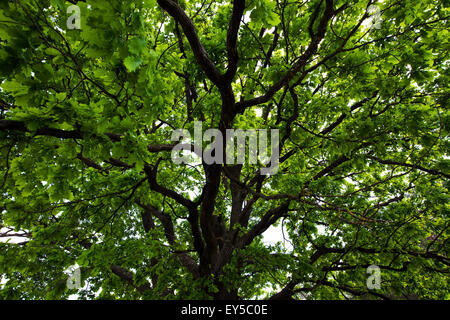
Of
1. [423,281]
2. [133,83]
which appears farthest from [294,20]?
[423,281]

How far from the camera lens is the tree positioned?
1.79 m

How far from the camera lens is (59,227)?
3.86 meters

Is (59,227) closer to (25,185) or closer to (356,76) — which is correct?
(25,185)

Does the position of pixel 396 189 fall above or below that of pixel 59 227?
above

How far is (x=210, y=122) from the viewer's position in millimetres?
3998

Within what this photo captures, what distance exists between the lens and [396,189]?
5914mm

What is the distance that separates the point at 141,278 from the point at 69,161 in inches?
124

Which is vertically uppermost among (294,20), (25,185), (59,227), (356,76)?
(294,20)

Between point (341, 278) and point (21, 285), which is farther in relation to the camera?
point (341, 278)

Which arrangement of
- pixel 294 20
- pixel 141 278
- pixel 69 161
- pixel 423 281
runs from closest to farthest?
pixel 69 161
pixel 294 20
pixel 141 278
pixel 423 281

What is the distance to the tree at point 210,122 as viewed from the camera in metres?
1.79
